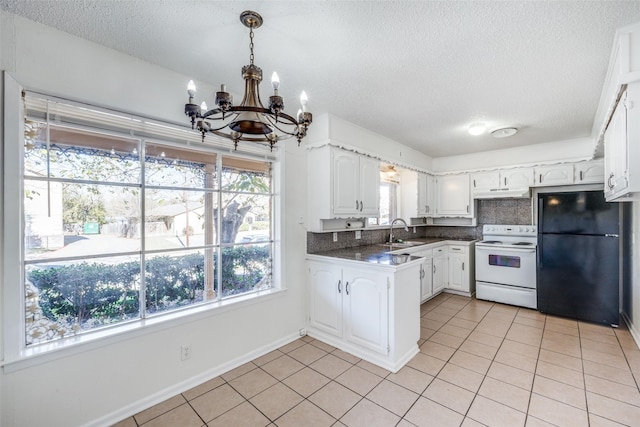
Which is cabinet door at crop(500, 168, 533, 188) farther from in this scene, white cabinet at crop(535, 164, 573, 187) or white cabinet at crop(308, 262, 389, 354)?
white cabinet at crop(308, 262, 389, 354)

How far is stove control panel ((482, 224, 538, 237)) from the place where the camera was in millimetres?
4297

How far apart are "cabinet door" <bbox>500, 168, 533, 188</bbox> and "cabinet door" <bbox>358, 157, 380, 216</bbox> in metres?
2.25

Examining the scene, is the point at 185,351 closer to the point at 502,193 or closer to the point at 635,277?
the point at 635,277

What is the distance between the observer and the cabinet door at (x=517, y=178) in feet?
13.7

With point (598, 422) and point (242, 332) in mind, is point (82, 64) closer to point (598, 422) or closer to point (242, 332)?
point (242, 332)

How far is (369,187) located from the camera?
3.47 m

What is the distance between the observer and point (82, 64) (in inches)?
68.7

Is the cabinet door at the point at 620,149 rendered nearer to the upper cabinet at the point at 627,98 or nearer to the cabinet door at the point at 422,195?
the upper cabinet at the point at 627,98

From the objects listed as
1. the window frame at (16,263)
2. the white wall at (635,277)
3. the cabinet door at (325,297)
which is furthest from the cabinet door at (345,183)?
the white wall at (635,277)

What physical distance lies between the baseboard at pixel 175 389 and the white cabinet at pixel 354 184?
5.11 feet

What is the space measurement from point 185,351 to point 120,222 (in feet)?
3.59

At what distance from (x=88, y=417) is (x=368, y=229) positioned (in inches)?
127

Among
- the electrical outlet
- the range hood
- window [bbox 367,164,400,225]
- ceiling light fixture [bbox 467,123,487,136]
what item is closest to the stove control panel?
the range hood

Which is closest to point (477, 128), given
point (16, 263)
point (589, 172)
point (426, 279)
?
point (589, 172)
